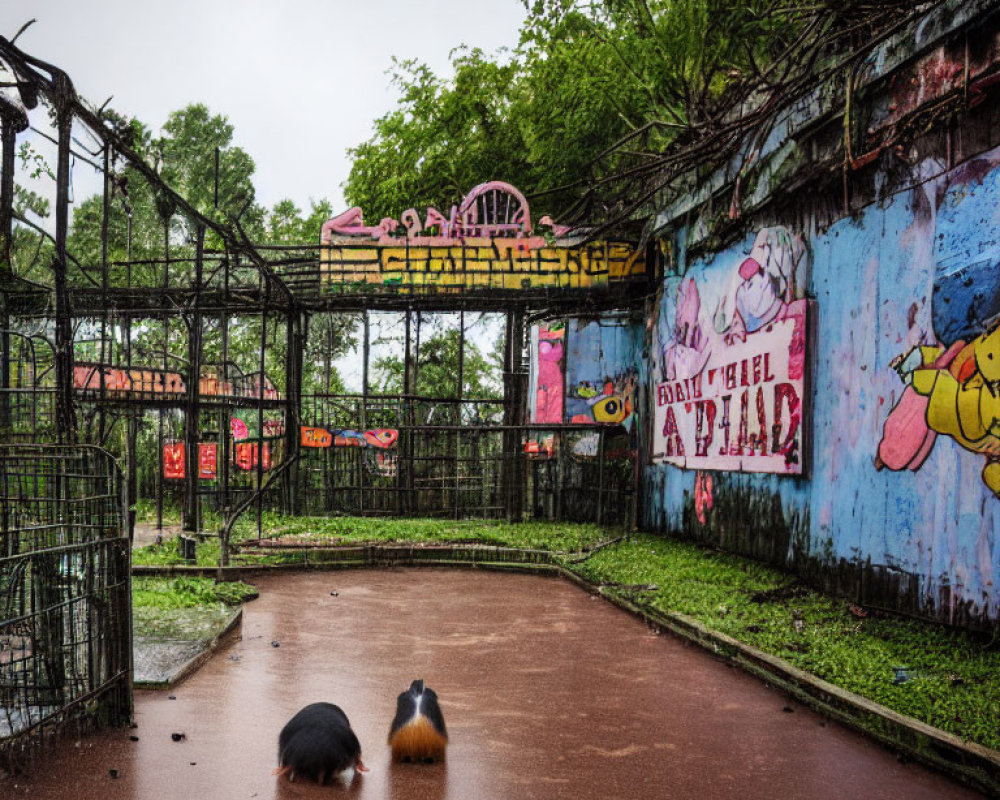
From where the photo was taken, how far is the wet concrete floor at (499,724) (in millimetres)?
4816

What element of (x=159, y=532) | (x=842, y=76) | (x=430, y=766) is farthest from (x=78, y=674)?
(x=159, y=532)

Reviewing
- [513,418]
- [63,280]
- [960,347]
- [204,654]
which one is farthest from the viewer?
[513,418]

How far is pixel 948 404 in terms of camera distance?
7.47m

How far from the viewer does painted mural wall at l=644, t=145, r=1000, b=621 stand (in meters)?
7.09

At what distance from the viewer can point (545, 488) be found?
19.1 meters

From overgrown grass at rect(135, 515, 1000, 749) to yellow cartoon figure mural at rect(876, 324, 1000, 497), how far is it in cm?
147

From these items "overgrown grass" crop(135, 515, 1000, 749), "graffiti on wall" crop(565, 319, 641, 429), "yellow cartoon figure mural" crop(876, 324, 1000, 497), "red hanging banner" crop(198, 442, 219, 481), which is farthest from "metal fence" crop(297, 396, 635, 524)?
"yellow cartoon figure mural" crop(876, 324, 1000, 497)

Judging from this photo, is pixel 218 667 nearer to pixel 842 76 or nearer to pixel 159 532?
pixel 842 76

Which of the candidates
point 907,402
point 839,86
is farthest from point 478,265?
point 907,402

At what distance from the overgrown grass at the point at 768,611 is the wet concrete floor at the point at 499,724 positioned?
0.46m

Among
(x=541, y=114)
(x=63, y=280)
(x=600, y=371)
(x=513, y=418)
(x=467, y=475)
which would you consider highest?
(x=541, y=114)

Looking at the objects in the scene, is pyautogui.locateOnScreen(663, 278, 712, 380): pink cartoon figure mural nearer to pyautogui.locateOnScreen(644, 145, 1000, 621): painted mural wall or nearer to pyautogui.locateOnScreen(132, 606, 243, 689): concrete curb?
pyautogui.locateOnScreen(644, 145, 1000, 621): painted mural wall

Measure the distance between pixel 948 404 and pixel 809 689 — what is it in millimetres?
2769

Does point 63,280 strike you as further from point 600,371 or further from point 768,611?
point 600,371
